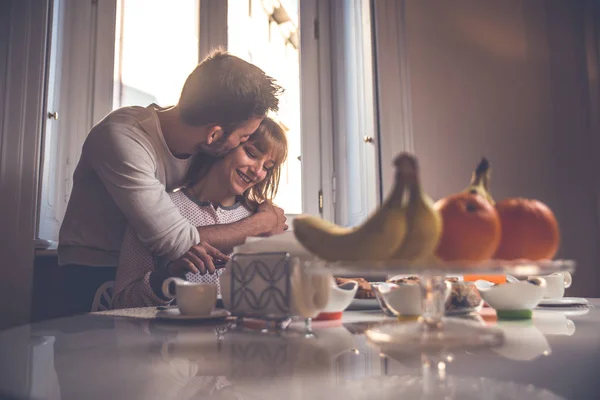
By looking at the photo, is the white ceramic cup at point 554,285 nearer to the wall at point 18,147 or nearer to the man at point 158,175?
the man at point 158,175

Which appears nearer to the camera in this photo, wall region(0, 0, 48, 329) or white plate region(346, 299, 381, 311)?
white plate region(346, 299, 381, 311)

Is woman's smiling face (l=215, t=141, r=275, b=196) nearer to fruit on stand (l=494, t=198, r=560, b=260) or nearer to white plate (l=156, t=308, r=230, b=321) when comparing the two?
white plate (l=156, t=308, r=230, b=321)

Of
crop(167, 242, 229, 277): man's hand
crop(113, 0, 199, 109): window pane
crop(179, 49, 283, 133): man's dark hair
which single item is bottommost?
crop(167, 242, 229, 277): man's hand

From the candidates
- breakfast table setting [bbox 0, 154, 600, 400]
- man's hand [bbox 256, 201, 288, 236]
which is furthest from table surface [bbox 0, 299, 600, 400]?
man's hand [bbox 256, 201, 288, 236]

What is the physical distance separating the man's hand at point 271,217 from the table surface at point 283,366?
1.20 metres

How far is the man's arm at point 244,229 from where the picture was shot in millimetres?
1731

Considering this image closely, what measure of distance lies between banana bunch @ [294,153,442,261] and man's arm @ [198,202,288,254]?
1218mm

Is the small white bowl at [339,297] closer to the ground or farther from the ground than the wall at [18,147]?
closer to the ground

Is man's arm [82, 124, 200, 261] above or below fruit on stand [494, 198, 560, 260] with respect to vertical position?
above

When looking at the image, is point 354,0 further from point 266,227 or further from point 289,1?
point 266,227

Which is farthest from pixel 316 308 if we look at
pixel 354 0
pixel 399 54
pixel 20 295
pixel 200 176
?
pixel 354 0

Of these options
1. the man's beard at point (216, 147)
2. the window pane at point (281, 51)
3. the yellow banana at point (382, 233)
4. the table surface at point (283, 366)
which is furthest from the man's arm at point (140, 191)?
the yellow banana at point (382, 233)

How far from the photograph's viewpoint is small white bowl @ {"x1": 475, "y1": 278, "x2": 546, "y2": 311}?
0.76 m

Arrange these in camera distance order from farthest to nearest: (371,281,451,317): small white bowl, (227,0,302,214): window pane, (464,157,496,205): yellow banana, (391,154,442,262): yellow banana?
(227,0,302,214): window pane, (371,281,451,317): small white bowl, (464,157,496,205): yellow banana, (391,154,442,262): yellow banana
